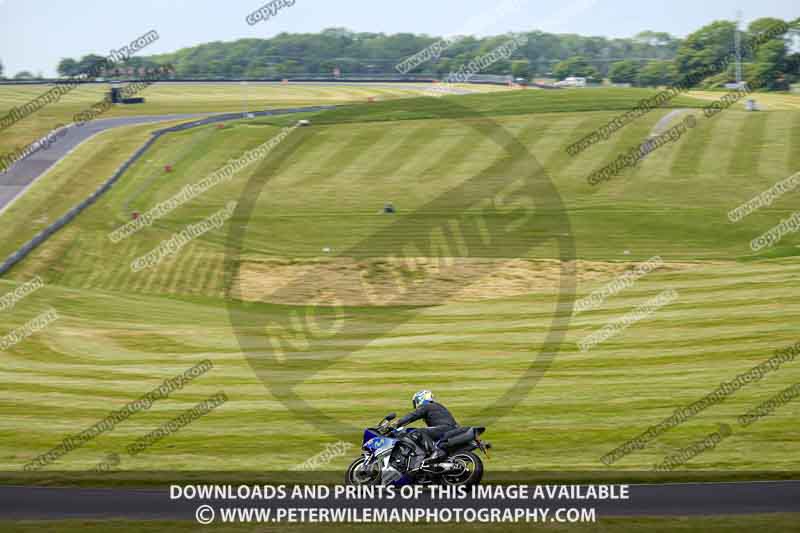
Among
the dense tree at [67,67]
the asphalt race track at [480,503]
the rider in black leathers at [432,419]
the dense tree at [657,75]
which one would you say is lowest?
the asphalt race track at [480,503]

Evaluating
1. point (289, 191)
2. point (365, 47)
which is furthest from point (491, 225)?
point (365, 47)

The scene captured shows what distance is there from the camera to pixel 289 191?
58500 millimetres

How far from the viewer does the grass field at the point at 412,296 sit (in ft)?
70.7

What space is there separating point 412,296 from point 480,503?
76.9 ft

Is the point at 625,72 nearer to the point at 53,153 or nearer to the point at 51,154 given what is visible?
the point at 53,153

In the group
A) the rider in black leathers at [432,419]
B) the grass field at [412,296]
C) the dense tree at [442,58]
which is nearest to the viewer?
the rider in black leathers at [432,419]

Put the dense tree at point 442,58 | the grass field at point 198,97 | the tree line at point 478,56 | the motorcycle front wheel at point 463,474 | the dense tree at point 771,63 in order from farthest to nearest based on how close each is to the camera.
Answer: the dense tree at point 442,58 < the tree line at point 478,56 < the dense tree at point 771,63 < the grass field at point 198,97 < the motorcycle front wheel at point 463,474

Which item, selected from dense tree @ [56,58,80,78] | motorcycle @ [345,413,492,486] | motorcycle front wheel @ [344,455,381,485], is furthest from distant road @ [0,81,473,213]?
dense tree @ [56,58,80,78]

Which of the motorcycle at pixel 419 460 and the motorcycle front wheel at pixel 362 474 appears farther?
Result: the motorcycle front wheel at pixel 362 474

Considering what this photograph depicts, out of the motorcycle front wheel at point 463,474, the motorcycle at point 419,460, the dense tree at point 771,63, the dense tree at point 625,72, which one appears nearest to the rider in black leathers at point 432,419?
the motorcycle at point 419,460

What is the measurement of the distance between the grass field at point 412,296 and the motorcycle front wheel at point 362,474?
81.1 inches

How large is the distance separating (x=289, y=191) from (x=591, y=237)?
20.2 metres

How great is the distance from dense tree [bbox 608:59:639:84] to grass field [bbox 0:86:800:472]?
4900 cm

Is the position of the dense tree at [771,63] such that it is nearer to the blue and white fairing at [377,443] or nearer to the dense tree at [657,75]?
the dense tree at [657,75]
